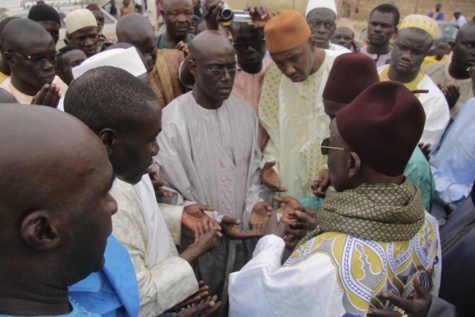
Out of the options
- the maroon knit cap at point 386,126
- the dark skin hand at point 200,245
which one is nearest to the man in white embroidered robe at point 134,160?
the dark skin hand at point 200,245

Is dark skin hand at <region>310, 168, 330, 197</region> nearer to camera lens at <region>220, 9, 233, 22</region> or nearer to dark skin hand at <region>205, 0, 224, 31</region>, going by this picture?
camera lens at <region>220, 9, 233, 22</region>

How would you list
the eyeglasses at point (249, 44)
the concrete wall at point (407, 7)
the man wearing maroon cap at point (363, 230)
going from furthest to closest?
the concrete wall at point (407, 7) < the eyeglasses at point (249, 44) < the man wearing maroon cap at point (363, 230)

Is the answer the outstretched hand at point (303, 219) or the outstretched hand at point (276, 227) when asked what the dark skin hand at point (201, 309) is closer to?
the outstretched hand at point (276, 227)

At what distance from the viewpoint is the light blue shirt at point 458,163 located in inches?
118

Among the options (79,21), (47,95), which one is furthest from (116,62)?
(79,21)

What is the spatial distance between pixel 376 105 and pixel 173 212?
62.6 inches

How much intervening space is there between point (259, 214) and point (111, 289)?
1714 mm

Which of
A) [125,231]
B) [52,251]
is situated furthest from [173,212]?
[52,251]

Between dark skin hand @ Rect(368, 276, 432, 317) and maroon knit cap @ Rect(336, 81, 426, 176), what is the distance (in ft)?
1.68

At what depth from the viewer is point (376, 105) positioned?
161 cm

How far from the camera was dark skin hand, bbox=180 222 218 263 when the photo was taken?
2277mm

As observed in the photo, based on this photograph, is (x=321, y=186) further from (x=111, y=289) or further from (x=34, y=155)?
(x=34, y=155)

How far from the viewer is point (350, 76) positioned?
2629mm

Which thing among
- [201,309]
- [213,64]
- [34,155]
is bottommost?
[201,309]
